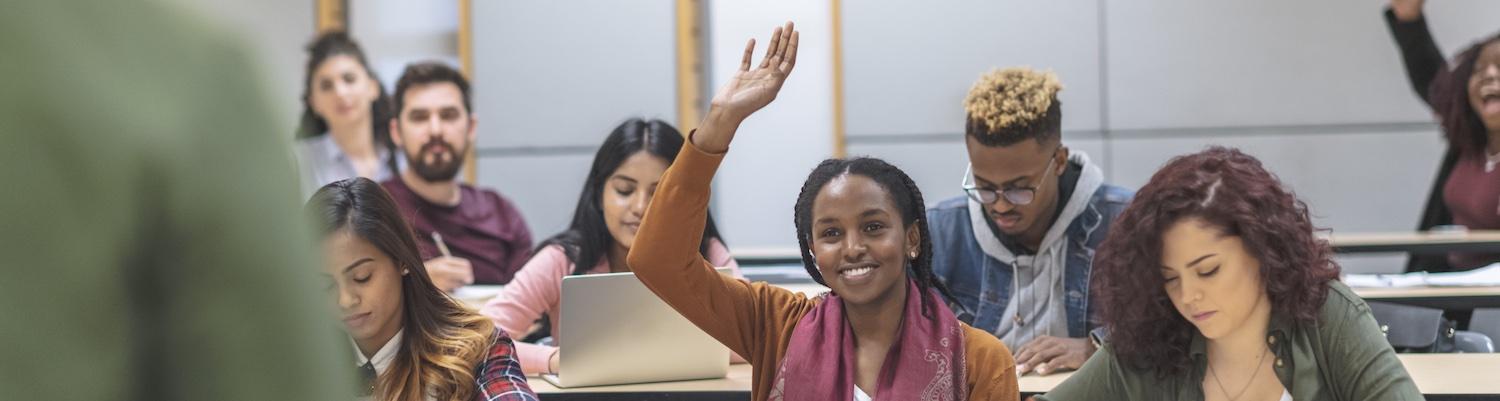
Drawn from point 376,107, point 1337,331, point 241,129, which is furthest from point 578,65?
point 241,129

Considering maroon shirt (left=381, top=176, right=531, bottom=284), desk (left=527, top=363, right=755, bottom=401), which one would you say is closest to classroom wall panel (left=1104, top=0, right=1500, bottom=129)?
maroon shirt (left=381, top=176, right=531, bottom=284)

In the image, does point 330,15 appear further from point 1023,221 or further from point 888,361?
point 888,361

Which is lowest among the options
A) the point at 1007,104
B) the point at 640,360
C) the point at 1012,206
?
the point at 640,360

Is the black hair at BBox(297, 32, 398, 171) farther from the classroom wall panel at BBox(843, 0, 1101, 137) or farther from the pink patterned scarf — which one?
the pink patterned scarf

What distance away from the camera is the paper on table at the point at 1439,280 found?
10.5 ft

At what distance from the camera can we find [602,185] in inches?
115

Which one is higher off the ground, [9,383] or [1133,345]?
[9,383]

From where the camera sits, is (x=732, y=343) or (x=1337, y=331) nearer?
(x=1337, y=331)

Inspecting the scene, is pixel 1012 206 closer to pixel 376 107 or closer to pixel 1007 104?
pixel 1007 104

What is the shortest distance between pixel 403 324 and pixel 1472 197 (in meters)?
3.11

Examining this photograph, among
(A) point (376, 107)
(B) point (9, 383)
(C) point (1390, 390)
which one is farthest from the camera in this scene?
(A) point (376, 107)

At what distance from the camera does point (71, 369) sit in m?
0.32

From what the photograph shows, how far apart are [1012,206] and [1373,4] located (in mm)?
2907

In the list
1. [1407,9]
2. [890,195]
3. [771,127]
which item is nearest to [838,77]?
[771,127]
